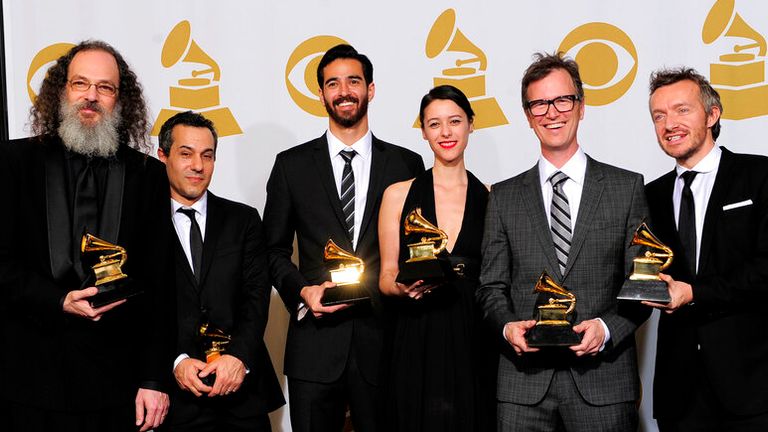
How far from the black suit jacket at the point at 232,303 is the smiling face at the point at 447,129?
0.86 meters

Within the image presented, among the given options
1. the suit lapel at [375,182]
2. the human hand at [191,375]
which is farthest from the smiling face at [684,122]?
the human hand at [191,375]

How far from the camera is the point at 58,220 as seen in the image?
283 centimetres

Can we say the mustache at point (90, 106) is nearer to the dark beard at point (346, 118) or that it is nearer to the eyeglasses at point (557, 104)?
the dark beard at point (346, 118)

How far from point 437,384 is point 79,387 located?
126cm

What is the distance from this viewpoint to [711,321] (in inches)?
121

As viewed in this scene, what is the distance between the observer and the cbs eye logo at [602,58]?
4570mm

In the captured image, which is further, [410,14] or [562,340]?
[410,14]

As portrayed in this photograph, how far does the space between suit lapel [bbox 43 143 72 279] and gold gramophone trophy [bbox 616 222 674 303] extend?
1845mm

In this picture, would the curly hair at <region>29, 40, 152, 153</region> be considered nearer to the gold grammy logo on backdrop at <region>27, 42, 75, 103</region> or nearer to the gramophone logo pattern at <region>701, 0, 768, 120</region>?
the gold grammy logo on backdrop at <region>27, 42, 75, 103</region>

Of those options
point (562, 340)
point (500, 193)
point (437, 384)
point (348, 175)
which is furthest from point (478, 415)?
point (348, 175)

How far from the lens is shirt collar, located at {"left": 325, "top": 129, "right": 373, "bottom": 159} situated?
3.71 metres

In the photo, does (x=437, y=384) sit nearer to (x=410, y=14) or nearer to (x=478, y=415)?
(x=478, y=415)

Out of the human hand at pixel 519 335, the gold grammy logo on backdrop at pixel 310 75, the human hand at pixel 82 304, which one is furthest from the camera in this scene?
the gold grammy logo on backdrop at pixel 310 75

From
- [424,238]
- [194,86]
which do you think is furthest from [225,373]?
[194,86]
